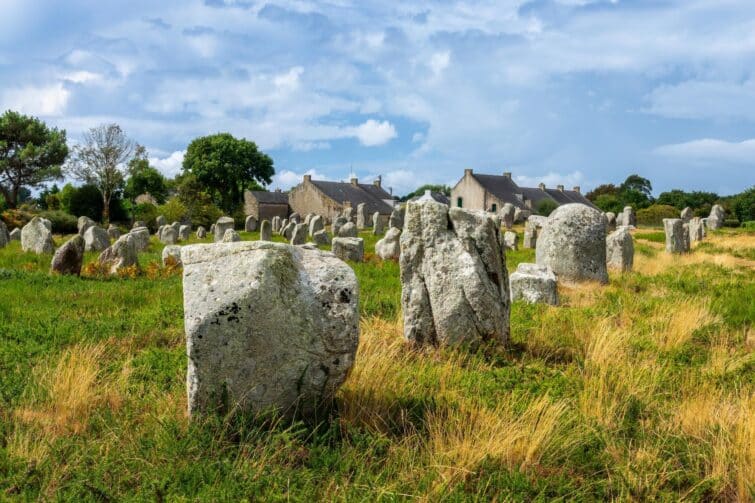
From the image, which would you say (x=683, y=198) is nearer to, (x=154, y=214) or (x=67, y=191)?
(x=154, y=214)

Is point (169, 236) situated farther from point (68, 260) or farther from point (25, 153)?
point (25, 153)

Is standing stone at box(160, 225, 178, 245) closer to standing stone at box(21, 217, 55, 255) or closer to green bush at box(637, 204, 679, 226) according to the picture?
standing stone at box(21, 217, 55, 255)

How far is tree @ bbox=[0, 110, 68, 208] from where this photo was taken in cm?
5184

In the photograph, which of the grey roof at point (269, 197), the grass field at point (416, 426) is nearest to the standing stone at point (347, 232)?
the grass field at point (416, 426)

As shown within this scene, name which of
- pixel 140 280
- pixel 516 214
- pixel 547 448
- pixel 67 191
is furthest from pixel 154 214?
pixel 547 448

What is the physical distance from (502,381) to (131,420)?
3.53 metres

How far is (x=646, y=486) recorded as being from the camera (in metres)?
4.02

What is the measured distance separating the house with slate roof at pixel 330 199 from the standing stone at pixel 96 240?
47783 mm

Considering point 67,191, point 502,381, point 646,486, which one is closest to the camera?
point 646,486

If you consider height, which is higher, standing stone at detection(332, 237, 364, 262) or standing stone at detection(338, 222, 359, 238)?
standing stone at detection(338, 222, 359, 238)

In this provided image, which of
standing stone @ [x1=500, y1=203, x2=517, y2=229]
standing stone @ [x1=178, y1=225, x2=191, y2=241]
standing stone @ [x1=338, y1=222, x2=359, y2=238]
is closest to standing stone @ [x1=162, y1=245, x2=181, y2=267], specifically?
standing stone @ [x1=338, y1=222, x2=359, y2=238]

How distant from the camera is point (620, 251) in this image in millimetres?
16750

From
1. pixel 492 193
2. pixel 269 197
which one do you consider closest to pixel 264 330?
pixel 492 193

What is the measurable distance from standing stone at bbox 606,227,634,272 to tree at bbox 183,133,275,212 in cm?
5999
